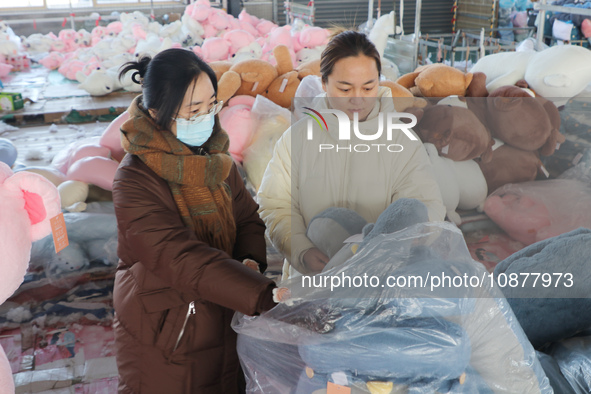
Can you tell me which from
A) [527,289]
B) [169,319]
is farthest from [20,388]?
[527,289]

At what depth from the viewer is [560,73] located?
276 cm

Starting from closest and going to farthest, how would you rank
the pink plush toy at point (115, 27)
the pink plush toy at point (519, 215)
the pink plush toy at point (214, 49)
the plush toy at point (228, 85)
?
the pink plush toy at point (519, 215)
the plush toy at point (228, 85)
the pink plush toy at point (214, 49)
the pink plush toy at point (115, 27)

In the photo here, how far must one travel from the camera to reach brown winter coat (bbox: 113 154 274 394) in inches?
45.7

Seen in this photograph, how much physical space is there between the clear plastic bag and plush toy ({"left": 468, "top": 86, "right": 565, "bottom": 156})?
22 cm

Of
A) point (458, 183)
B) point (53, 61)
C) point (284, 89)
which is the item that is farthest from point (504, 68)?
point (53, 61)

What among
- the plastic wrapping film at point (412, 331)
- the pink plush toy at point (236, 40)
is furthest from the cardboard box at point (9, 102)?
the plastic wrapping film at point (412, 331)

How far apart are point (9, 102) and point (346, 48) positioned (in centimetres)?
477

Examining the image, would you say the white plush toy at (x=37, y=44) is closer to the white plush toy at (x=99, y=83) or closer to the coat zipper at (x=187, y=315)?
the white plush toy at (x=99, y=83)

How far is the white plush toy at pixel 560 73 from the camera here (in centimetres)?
276

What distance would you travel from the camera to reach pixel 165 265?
1.18 m

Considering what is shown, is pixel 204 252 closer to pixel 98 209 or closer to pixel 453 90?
pixel 98 209

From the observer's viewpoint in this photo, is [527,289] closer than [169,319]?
Yes

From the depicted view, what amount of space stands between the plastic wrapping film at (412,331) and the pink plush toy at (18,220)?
0.73 metres

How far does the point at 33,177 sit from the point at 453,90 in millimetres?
2223
